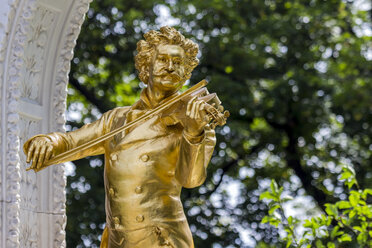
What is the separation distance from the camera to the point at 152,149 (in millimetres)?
5457

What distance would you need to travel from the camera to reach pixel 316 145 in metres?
13.2

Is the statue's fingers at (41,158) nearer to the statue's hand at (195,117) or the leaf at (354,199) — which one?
the statue's hand at (195,117)

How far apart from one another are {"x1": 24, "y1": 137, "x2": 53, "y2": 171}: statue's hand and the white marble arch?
6.6 inches

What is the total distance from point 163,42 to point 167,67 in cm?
15

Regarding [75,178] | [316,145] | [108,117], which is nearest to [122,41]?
[75,178]

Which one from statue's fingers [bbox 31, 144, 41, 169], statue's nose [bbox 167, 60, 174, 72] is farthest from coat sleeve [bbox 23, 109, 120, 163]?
statue's nose [bbox 167, 60, 174, 72]

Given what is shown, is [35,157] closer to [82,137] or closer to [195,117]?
[82,137]

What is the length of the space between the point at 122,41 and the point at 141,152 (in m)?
7.88

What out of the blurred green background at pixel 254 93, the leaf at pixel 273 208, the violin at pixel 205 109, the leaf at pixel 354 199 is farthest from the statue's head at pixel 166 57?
A: the blurred green background at pixel 254 93

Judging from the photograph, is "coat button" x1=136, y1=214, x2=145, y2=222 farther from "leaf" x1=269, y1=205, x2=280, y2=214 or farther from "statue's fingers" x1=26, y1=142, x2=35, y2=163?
"leaf" x1=269, y1=205, x2=280, y2=214

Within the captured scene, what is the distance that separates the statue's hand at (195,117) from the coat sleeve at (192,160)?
42 millimetres

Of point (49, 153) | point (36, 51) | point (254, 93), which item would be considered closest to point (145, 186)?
point (49, 153)

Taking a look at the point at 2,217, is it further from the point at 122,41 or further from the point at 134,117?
the point at 122,41

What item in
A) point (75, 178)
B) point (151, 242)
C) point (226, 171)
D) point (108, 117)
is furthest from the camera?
point (226, 171)
